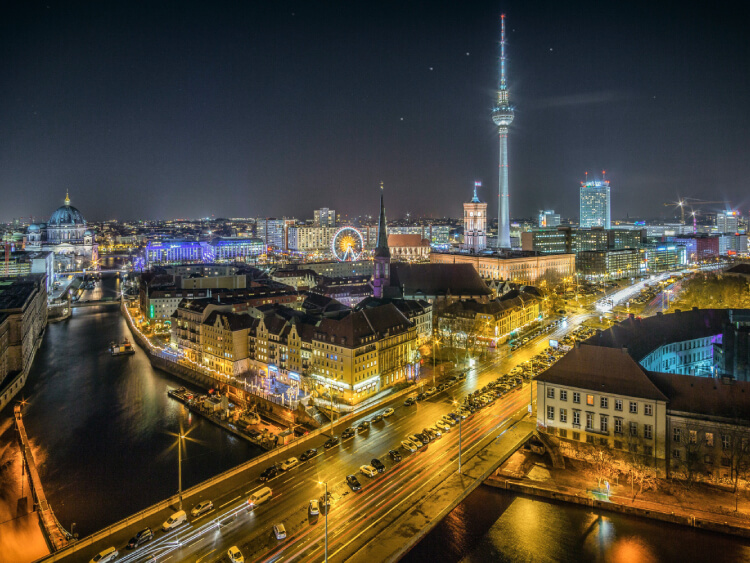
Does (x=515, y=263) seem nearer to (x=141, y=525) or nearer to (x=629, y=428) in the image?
(x=629, y=428)

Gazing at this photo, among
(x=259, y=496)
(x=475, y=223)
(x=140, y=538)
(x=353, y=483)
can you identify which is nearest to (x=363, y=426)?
(x=353, y=483)

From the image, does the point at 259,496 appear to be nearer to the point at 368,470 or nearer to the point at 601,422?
the point at 368,470

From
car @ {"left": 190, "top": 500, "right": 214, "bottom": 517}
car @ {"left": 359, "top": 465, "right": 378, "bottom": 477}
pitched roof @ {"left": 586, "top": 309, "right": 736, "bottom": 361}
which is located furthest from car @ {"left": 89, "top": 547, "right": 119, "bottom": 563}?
pitched roof @ {"left": 586, "top": 309, "right": 736, "bottom": 361}

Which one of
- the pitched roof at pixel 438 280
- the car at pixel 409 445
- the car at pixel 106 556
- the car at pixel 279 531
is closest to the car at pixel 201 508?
the car at pixel 106 556

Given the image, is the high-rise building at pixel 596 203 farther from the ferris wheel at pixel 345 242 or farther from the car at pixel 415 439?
the car at pixel 415 439

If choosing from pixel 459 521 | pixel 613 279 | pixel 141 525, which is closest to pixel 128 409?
pixel 141 525

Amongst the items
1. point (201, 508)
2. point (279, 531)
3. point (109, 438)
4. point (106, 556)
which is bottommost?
point (109, 438)
